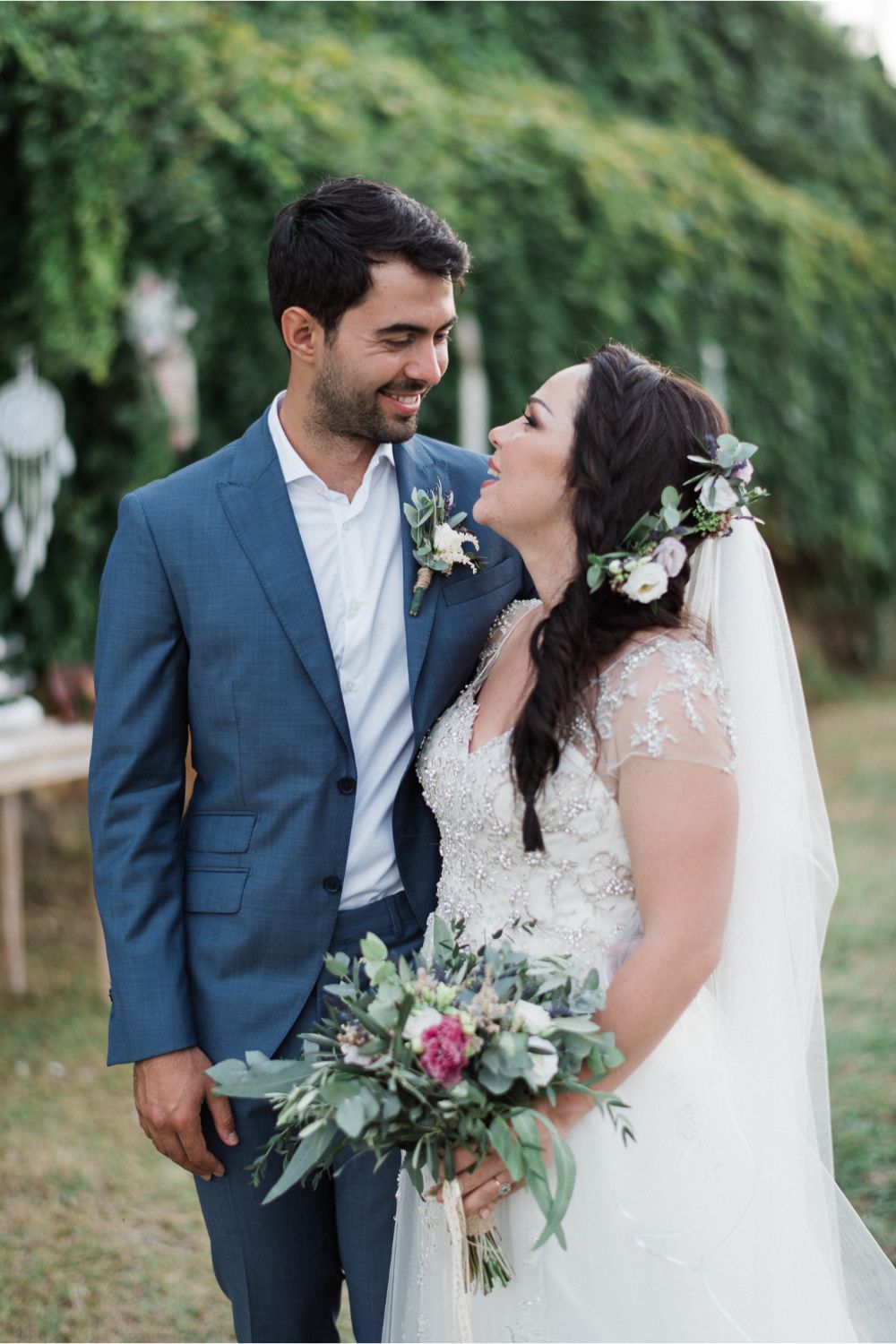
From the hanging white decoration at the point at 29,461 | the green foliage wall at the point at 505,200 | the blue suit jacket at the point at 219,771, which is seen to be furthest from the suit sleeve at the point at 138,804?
the hanging white decoration at the point at 29,461

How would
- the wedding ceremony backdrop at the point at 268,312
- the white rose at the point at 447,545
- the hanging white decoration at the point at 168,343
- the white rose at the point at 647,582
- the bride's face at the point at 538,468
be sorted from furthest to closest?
the hanging white decoration at the point at 168,343 < the wedding ceremony backdrop at the point at 268,312 < the white rose at the point at 447,545 < the bride's face at the point at 538,468 < the white rose at the point at 647,582

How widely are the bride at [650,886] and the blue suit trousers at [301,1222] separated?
0.09m

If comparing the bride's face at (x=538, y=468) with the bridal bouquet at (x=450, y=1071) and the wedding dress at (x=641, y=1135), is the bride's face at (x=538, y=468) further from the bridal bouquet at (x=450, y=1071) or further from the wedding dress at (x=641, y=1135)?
the bridal bouquet at (x=450, y=1071)

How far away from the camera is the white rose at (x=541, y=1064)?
5.38 ft

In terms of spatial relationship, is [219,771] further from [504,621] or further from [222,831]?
[504,621]

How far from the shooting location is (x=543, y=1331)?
191cm

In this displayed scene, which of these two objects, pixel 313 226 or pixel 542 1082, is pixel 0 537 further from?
pixel 542 1082

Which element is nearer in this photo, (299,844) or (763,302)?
(299,844)

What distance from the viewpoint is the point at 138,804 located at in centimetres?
207

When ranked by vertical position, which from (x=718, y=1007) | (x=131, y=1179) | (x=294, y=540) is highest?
(x=294, y=540)

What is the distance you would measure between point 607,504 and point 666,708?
35 cm

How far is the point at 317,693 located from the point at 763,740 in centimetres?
75

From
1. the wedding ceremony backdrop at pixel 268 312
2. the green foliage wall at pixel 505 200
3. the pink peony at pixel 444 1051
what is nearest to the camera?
the pink peony at pixel 444 1051

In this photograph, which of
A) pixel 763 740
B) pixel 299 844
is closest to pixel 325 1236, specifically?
pixel 299 844
